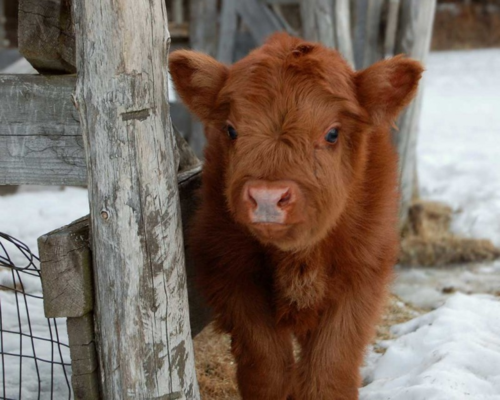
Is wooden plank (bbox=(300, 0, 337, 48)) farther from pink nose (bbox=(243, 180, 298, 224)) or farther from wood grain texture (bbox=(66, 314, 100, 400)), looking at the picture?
wood grain texture (bbox=(66, 314, 100, 400))

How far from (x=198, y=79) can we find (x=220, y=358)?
1.93 meters

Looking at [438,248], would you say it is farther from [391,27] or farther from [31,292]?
[31,292]

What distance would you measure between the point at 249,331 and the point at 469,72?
15501 millimetres

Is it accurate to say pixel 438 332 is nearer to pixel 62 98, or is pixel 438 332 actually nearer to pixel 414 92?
pixel 414 92

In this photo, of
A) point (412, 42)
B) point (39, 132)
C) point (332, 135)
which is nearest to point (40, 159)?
point (39, 132)

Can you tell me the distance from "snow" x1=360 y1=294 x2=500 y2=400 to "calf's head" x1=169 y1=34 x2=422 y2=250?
1031mm

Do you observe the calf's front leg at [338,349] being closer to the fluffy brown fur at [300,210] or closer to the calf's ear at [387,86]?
the fluffy brown fur at [300,210]

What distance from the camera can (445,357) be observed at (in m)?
3.72

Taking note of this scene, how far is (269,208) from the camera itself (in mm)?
2537

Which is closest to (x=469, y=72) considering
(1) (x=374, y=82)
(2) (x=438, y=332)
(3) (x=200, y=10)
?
(3) (x=200, y=10)

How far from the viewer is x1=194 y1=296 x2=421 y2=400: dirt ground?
3846 mm

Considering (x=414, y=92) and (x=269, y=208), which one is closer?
(x=269, y=208)

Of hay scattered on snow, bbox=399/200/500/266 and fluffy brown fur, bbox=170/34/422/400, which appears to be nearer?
fluffy brown fur, bbox=170/34/422/400

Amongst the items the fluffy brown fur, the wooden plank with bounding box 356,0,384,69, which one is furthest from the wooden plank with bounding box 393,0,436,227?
the fluffy brown fur
